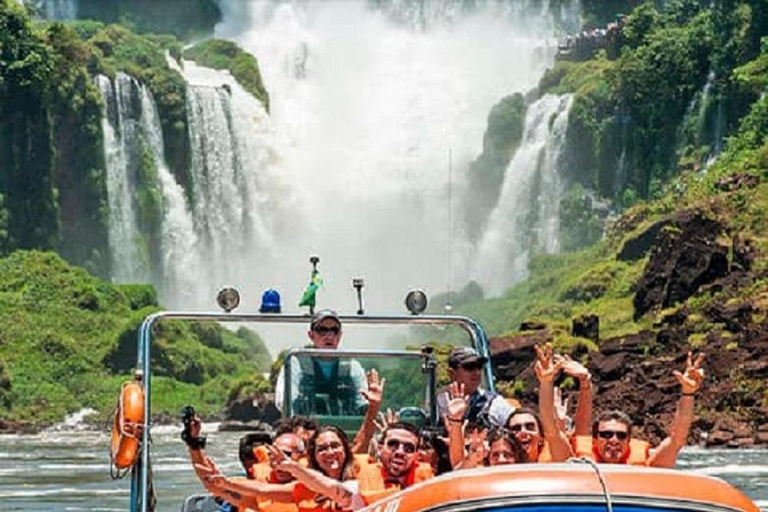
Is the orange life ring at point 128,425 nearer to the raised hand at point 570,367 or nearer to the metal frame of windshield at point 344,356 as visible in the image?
the metal frame of windshield at point 344,356

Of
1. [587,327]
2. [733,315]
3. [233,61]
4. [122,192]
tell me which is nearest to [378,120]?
[233,61]

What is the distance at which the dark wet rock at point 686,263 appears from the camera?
230ft

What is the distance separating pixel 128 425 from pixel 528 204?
91.0 meters

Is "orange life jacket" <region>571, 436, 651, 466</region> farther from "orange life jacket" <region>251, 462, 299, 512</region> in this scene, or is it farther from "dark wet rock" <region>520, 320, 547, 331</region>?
"dark wet rock" <region>520, 320, 547, 331</region>

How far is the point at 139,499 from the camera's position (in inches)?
436

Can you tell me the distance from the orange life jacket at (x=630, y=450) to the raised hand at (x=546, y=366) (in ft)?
1.52

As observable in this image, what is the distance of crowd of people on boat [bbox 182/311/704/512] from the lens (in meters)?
8.82

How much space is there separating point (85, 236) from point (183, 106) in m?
8.84

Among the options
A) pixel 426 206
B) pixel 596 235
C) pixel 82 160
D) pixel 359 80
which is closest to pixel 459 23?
pixel 359 80

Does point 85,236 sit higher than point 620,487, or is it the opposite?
point 620,487

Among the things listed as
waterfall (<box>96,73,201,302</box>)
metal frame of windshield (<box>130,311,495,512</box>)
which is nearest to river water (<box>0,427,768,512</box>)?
metal frame of windshield (<box>130,311,495,512</box>)

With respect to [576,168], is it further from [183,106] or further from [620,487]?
[620,487]

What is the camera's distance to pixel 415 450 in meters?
9.00

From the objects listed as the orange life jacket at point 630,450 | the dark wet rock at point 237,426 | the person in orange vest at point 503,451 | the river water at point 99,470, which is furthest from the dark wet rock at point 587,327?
the person in orange vest at point 503,451
